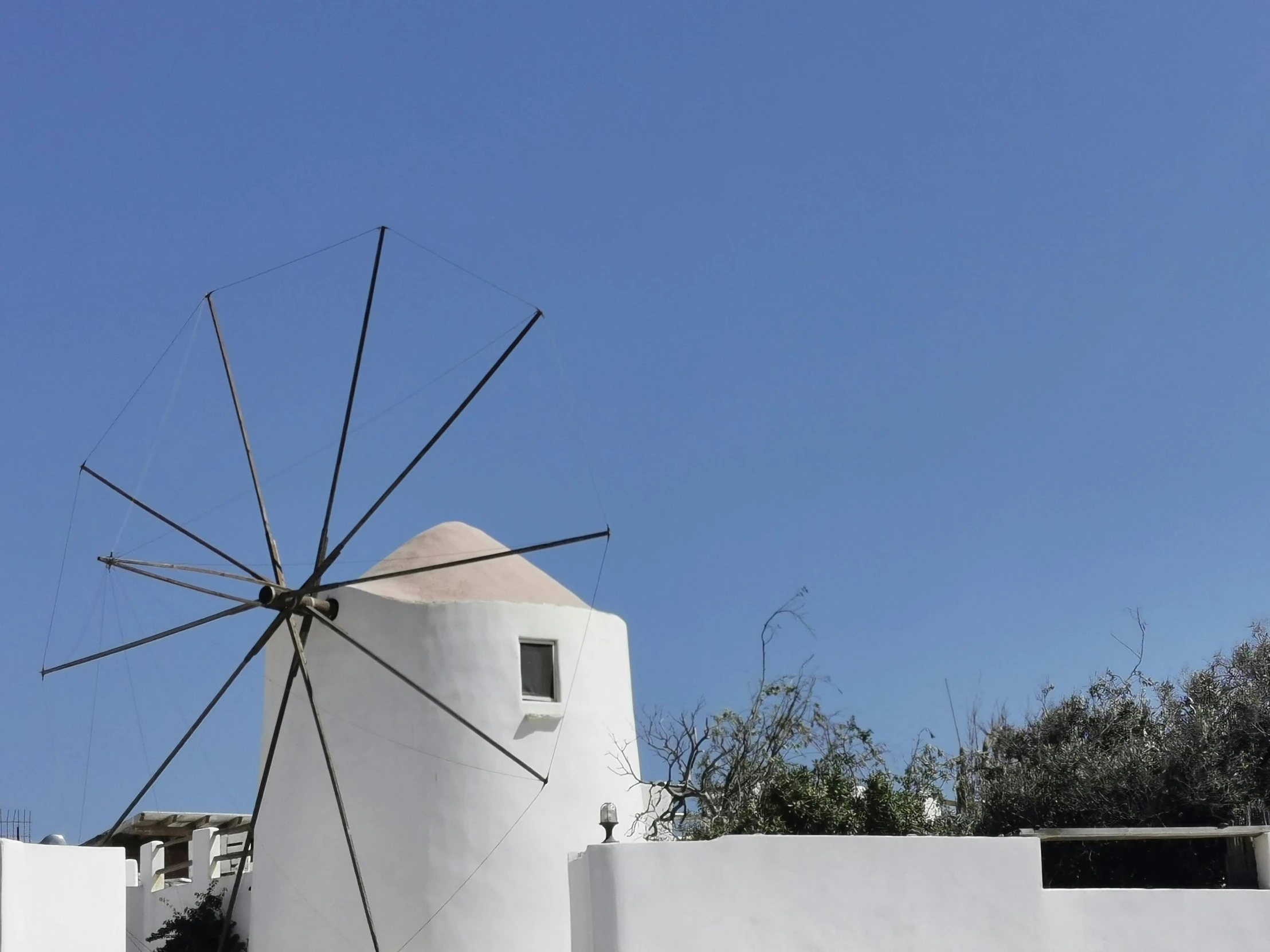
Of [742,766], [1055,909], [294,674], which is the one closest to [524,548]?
[294,674]

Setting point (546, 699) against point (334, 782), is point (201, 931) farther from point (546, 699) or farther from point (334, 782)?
point (546, 699)

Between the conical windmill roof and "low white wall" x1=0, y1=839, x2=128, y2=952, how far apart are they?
217 inches

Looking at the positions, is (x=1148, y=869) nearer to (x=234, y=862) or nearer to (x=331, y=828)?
(x=331, y=828)

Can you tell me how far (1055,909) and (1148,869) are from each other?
11.7 ft

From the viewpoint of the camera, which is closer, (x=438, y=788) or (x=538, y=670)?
(x=438, y=788)

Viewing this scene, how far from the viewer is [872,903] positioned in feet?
44.0

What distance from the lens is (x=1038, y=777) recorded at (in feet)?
61.1

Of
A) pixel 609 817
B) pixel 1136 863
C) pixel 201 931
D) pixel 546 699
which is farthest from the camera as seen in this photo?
pixel 201 931

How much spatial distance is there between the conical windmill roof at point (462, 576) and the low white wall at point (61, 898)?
551 cm

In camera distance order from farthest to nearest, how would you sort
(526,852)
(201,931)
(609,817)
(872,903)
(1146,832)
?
(201,931), (526,852), (1146,832), (609,817), (872,903)

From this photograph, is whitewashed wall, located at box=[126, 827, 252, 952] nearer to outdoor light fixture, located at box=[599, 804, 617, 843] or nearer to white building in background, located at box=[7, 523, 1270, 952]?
white building in background, located at box=[7, 523, 1270, 952]

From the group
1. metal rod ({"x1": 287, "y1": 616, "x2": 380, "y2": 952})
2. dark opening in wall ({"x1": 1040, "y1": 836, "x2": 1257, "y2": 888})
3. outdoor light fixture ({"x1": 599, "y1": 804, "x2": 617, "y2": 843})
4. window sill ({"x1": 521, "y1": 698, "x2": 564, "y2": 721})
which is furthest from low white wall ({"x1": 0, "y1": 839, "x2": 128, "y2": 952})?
dark opening in wall ({"x1": 1040, "y1": 836, "x2": 1257, "y2": 888})

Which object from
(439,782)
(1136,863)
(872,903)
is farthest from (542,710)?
(1136,863)

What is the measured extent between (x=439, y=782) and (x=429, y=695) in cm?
108
